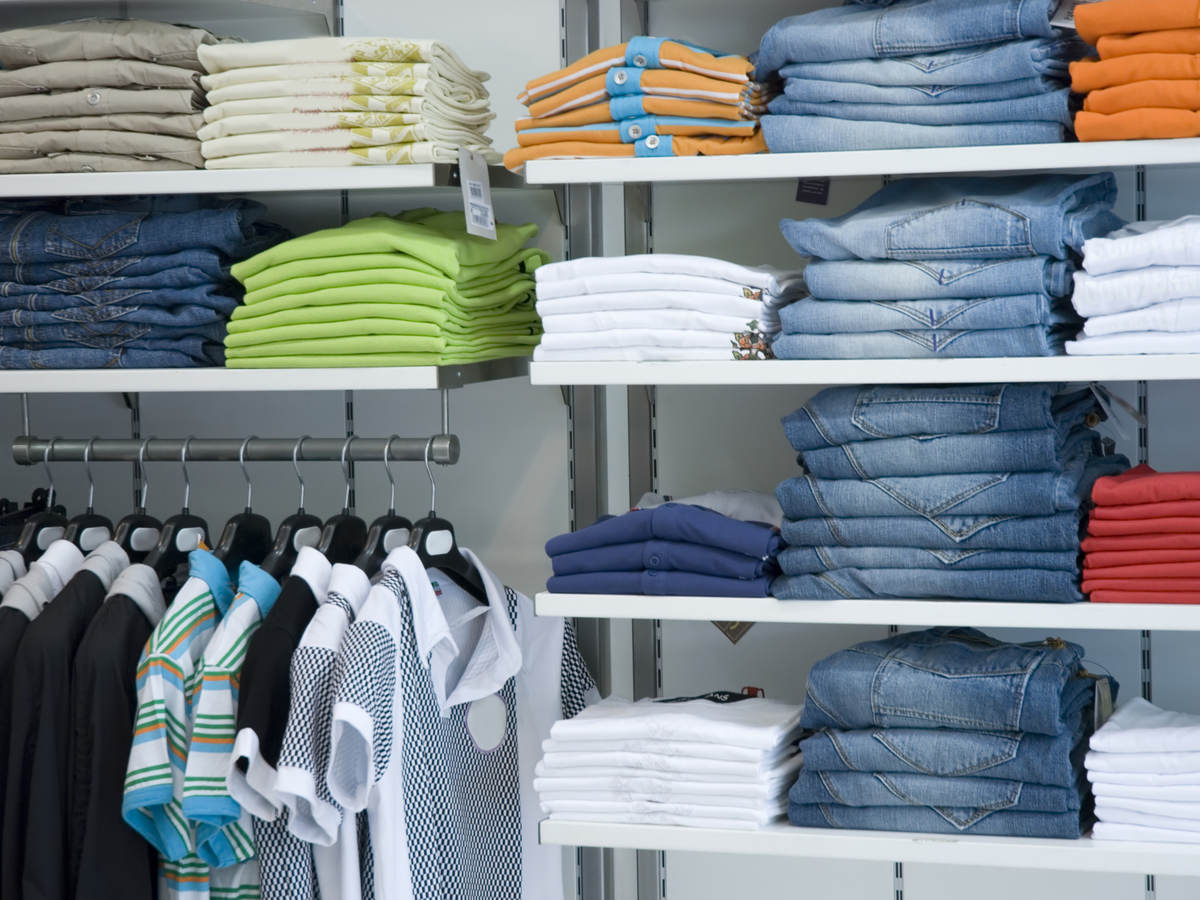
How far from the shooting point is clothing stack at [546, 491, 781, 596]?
204cm

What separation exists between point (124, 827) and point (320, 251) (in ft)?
3.08

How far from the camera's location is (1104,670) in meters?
2.37

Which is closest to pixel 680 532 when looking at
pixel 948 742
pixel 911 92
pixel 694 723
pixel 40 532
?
pixel 694 723

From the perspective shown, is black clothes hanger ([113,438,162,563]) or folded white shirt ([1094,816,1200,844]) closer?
folded white shirt ([1094,816,1200,844])

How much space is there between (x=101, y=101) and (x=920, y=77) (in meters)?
1.32

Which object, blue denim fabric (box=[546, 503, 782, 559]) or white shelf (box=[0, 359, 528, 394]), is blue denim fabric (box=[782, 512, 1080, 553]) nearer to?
blue denim fabric (box=[546, 503, 782, 559])

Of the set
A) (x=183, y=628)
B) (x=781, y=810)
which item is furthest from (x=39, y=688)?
(x=781, y=810)

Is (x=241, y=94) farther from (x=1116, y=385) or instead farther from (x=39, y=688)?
(x=1116, y=385)

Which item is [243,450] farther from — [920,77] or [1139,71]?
[1139,71]

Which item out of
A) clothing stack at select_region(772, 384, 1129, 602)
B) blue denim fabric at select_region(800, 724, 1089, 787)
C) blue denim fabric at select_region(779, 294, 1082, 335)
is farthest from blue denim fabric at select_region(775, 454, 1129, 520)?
blue denim fabric at select_region(800, 724, 1089, 787)

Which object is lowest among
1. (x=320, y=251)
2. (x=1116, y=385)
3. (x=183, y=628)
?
(x=183, y=628)

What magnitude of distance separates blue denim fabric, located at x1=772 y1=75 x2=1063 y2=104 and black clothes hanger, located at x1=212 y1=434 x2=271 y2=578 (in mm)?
1096

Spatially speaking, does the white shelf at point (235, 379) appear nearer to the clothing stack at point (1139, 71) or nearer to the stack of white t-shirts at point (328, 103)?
the stack of white t-shirts at point (328, 103)

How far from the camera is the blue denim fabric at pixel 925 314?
189 cm
